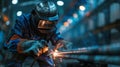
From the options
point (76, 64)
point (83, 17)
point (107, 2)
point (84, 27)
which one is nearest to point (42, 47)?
point (76, 64)

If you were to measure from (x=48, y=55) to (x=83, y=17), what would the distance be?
36619mm

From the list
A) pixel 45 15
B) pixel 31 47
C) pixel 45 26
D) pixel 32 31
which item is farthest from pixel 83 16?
pixel 31 47

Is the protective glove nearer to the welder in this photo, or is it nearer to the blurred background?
the welder

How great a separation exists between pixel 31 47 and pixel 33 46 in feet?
0.13

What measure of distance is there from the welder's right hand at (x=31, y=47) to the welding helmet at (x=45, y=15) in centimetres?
59

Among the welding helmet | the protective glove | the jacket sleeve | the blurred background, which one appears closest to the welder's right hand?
the protective glove

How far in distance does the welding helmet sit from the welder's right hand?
586 millimetres

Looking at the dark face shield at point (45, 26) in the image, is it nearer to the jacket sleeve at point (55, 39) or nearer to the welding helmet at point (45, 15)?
the welding helmet at point (45, 15)

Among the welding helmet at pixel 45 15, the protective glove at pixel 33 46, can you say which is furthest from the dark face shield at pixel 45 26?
the protective glove at pixel 33 46

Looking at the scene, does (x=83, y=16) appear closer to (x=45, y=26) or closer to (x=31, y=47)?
(x=45, y=26)

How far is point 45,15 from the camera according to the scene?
5.78m

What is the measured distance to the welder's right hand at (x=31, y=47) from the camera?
519cm

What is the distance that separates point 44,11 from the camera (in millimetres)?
5793

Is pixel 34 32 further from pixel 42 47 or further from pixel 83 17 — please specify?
pixel 83 17
